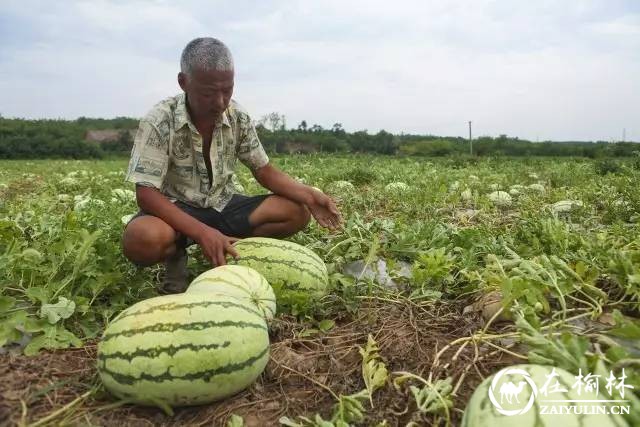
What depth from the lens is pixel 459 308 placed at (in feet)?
9.70

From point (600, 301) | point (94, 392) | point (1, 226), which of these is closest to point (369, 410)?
point (94, 392)

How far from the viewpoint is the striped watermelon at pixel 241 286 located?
2586 mm

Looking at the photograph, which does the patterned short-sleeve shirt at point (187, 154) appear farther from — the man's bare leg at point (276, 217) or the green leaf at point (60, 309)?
the green leaf at point (60, 309)

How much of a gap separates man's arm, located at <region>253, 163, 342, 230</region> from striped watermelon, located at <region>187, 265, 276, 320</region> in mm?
1103

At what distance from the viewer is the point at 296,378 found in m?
2.38

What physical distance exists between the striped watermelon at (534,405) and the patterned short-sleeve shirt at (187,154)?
2299mm

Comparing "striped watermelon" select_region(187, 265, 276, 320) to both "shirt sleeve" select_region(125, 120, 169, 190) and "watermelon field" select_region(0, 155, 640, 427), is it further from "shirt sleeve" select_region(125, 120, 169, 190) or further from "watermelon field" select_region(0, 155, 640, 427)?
"shirt sleeve" select_region(125, 120, 169, 190)

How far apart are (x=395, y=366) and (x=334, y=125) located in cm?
3858

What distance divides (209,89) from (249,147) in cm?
85

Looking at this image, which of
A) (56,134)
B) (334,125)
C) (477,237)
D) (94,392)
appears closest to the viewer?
(94,392)

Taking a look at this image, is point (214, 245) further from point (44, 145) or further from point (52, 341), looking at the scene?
point (44, 145)

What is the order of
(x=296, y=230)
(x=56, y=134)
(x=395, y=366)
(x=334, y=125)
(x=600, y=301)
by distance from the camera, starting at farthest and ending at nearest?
(x=56, y=134) → (x=334, y=125) → (x=296, y=230) → (x=600, y=301) → (x=395, y=366)

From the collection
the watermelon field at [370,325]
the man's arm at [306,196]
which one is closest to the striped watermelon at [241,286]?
the watermelon field at [370,325]

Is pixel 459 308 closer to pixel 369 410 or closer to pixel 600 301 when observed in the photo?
pixel 600 301
